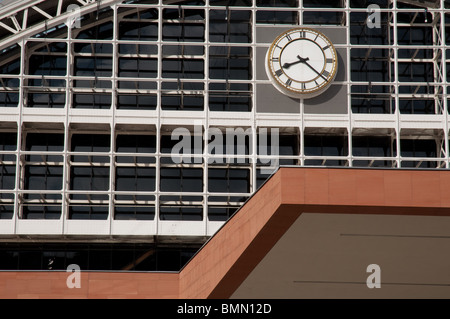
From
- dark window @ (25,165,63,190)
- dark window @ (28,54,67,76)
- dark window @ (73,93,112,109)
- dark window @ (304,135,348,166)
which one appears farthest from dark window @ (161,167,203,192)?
dark window @ (28,54,67,76)

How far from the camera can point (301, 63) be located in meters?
38.5

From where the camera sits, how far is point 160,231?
37281mm

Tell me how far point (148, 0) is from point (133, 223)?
9850 mm

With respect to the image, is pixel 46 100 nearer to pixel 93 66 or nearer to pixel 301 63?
pixel 93 66

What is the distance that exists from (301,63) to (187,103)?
5.14 m

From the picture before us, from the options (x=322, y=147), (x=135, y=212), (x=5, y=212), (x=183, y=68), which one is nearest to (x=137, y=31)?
(x=183, y=68)

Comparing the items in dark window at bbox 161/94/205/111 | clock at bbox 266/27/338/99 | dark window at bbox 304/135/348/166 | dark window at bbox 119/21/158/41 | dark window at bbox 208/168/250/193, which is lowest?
dark window at bbox 208/168/250/193

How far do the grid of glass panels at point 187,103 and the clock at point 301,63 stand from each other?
2.47 feet

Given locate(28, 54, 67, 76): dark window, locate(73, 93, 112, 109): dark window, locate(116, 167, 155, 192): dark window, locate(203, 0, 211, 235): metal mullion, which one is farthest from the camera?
locate(28, 54, 67, 76): dark window

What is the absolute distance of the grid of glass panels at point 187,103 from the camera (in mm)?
38531

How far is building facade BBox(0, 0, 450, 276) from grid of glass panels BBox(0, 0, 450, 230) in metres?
→ 0.06

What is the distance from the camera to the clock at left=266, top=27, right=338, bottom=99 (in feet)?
126

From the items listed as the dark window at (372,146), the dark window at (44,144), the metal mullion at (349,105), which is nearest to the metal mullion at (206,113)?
the metal mullion at (349,105)

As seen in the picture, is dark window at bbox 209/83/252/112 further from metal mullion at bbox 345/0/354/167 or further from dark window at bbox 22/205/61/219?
dark window at bbox 22/205/61/219
